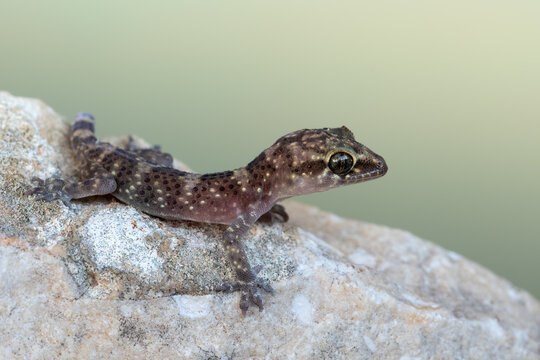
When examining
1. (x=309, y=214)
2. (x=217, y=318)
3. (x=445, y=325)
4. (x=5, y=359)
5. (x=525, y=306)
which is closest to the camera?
(x=5, y=359)

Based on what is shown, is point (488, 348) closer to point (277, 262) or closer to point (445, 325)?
point (445, 325)

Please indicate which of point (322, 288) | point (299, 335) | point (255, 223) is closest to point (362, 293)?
point (322, 288)

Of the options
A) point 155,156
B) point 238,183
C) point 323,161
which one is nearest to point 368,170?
point 323,161

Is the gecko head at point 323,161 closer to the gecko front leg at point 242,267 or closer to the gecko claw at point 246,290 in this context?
the gecko front leg at point 242,267

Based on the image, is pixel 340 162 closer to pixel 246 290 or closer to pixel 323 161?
pixel 323 161

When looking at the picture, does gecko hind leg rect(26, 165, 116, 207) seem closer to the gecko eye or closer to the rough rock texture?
the rough rock texture

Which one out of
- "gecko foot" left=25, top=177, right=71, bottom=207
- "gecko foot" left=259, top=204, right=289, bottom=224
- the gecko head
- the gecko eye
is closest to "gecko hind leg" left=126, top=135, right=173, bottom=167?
"gecko foot" left=25, top=177, right=71, bottom=207

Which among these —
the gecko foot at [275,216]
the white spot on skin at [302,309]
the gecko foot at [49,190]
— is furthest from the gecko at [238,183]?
the white spot on skin at [302,309]
